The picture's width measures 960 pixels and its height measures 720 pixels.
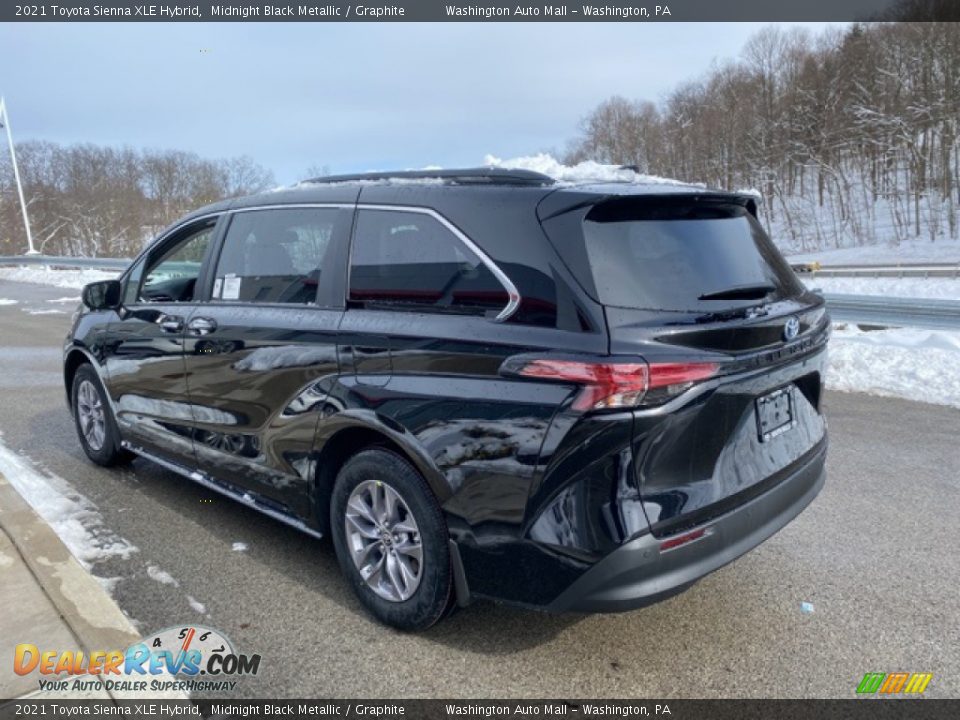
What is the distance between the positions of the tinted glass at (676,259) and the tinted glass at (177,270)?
257 centimetres

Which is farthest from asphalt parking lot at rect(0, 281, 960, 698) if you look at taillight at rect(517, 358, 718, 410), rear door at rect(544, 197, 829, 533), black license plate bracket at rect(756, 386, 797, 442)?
taillight at rect(517, 358, 718, 410)

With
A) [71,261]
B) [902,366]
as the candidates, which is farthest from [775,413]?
[71,261]

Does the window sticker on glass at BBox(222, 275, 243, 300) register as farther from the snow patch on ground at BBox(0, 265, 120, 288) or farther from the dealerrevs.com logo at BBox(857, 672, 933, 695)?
the snow patch on ground at BBox(0, 265, 120, 288)

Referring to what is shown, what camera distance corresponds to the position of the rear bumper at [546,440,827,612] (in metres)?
2.27

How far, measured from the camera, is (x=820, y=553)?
3.51 meters

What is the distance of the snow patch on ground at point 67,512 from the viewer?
3.64 m

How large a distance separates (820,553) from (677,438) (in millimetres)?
1753

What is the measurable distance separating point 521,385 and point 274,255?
1792 millimetres

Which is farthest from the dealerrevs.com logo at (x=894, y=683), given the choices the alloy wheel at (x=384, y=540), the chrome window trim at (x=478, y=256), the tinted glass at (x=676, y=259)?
the chrome window trim at (x=478, y=256)

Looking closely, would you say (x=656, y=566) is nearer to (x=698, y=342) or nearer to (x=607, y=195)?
(x=698, y=342)

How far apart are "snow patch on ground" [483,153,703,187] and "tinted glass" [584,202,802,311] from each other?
0.89 ft

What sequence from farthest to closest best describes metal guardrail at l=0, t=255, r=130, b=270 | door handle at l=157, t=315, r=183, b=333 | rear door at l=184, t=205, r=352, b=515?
metal guardrail at l=0, t=255, r=130, b=270
door handle at l=157, t=315, r=183, b=333
rear door at l=184, t=205, r=352, b=515

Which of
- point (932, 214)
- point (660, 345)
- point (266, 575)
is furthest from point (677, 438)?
point (932, 214)

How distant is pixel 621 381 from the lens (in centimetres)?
222
